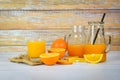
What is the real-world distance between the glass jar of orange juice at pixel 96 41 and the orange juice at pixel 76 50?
Answer: 41 mm

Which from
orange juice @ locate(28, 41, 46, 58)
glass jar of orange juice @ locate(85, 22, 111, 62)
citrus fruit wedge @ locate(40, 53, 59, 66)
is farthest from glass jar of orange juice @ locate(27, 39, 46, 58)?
glass jar of orange juice @ locate(85, 22, 111, 62)

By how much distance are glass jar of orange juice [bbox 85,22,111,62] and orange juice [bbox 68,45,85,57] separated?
0.04 meters

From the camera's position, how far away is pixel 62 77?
1053 millimetres

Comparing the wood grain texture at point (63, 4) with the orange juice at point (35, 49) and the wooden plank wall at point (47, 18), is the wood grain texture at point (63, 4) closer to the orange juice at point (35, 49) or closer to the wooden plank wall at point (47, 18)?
the wooden plank wall at point (47, 18)

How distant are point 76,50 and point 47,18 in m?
0.98

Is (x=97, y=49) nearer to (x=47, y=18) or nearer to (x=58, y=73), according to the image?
(x=58, y=73)

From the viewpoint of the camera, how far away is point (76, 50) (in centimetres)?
131

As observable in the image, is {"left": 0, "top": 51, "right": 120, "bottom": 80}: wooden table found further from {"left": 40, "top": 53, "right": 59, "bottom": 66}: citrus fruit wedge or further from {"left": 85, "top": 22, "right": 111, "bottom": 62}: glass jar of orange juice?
{"left": 85, "top": 22, "right": 111, "bottom": 62}: glass jar of orange juice

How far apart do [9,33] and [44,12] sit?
0.36 metres

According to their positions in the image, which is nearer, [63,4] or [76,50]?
[76,50]

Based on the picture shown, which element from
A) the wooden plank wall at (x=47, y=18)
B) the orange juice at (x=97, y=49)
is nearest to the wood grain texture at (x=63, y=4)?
the wooden plank wall at (x=47, y=18)

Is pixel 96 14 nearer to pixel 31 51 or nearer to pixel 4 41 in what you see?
pixel 4 41

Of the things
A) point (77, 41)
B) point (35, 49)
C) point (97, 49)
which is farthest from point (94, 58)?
point (35, 49)

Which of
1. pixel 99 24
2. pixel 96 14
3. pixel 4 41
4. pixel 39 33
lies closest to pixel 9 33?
pixel 4 41
